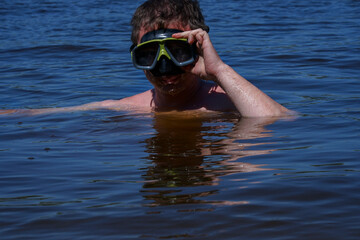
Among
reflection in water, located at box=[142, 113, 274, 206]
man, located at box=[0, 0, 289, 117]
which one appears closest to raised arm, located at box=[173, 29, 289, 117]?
man, located at box=[0, 0, 289, 117]

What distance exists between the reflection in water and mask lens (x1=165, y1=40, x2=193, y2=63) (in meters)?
0.51

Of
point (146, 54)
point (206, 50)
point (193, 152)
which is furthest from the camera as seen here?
point (146, 54)

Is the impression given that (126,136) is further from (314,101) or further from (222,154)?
(314,101)

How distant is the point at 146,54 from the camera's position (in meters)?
4.57

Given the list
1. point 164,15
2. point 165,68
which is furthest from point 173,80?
point 164,15

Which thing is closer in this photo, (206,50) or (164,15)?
(206,50)

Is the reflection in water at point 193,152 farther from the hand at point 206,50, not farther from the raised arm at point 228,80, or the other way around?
the hand at point 206,50

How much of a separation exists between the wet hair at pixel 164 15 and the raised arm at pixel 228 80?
25 cm

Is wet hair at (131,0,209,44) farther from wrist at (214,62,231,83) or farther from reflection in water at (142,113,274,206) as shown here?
reflection in water at (142,113,274,206)

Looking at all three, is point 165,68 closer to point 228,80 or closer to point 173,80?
point 173,80

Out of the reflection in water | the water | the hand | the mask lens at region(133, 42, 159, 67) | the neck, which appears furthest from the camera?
the neck

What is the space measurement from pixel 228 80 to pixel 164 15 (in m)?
0.73

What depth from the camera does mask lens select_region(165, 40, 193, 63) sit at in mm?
4422

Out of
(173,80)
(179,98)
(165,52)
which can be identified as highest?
(165,52)
